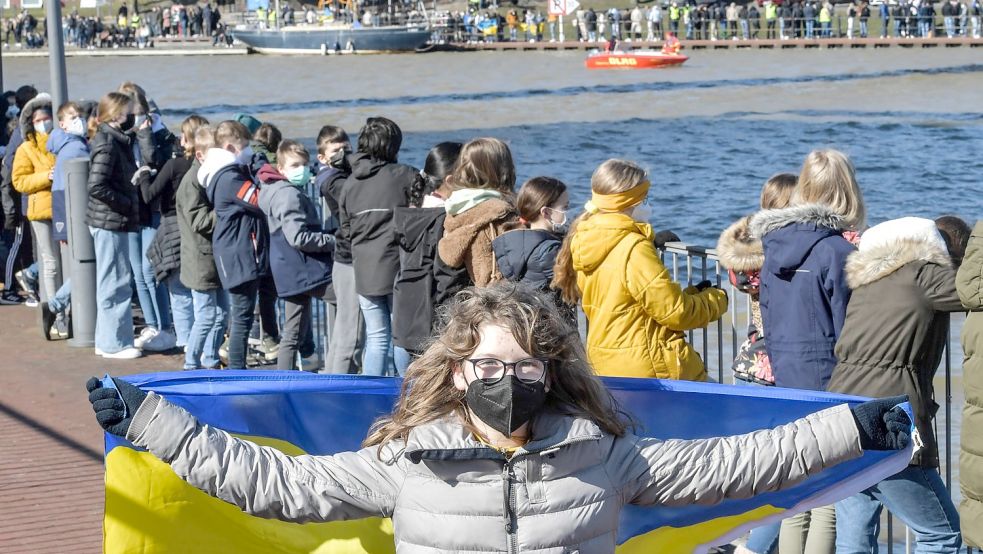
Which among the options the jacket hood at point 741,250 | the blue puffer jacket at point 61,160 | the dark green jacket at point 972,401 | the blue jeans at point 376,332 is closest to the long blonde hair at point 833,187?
the jacket hood at point 741,250

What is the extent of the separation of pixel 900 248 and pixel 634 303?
1.14 metres

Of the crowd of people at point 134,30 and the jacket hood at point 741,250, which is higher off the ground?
the crowd of people at point 134,30

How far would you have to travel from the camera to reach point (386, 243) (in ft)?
25.1

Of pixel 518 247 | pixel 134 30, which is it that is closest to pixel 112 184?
pixel 518 247

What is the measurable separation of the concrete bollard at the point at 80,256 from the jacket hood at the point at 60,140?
27cm

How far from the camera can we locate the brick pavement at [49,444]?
22.1 ft

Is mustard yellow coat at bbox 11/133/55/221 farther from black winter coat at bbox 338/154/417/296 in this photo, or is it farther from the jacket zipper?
the jacket zipper

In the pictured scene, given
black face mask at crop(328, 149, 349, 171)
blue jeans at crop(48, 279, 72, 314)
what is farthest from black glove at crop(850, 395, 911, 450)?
blue jeans at crop(48, 279, 72, 314)

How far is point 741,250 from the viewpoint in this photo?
5.85m

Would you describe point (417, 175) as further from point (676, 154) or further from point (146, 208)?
point (676, 154)

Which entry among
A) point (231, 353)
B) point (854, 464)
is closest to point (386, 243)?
point (231, 353)

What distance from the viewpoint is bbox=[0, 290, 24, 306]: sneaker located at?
1243 cm

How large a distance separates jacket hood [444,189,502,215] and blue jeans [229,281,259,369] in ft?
8.14

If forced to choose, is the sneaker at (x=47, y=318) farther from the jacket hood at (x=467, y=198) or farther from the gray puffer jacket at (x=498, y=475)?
the gray puffer jacket at (x=498, y=475)
